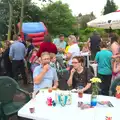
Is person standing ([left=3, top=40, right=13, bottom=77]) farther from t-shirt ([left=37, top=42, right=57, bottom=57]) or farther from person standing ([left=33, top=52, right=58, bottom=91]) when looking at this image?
person standing ([left=33, top=52, right=58, bottom=91])

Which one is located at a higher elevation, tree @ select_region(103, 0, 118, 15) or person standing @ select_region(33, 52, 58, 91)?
tree @ select_region(103, 0, 118, 15)

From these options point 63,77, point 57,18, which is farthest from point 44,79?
point 57,18

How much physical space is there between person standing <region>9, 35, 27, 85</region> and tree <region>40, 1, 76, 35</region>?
17.4 meters

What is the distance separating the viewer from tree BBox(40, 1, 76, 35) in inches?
1010

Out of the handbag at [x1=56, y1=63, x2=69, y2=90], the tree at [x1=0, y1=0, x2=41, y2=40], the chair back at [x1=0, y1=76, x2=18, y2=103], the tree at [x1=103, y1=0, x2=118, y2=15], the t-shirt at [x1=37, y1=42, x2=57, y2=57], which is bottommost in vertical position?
the handbag at [x1=56, y1=63, x2=69, y2=90]

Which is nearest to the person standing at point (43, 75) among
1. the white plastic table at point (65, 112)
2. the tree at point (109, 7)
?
the white plastic table at point (65, 112)

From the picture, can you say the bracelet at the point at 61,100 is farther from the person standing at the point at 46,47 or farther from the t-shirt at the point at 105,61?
the person standing at the point at 46,47

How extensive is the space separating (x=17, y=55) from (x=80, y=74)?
3.18 m

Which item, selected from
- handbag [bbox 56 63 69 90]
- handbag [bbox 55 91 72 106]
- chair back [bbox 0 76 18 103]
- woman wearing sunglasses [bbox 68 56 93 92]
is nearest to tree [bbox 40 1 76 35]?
handbag [bbox 56 63 69 90]

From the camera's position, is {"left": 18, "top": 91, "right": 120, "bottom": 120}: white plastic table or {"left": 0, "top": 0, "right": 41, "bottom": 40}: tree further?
{"left": 0, "top": 0, "right": 41, "bottom": 40}: tree

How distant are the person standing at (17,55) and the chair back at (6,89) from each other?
9.90 ft

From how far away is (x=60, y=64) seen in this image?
22.6 feet

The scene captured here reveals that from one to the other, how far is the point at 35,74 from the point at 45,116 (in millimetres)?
1328

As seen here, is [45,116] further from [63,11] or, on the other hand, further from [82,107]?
[63,11]
